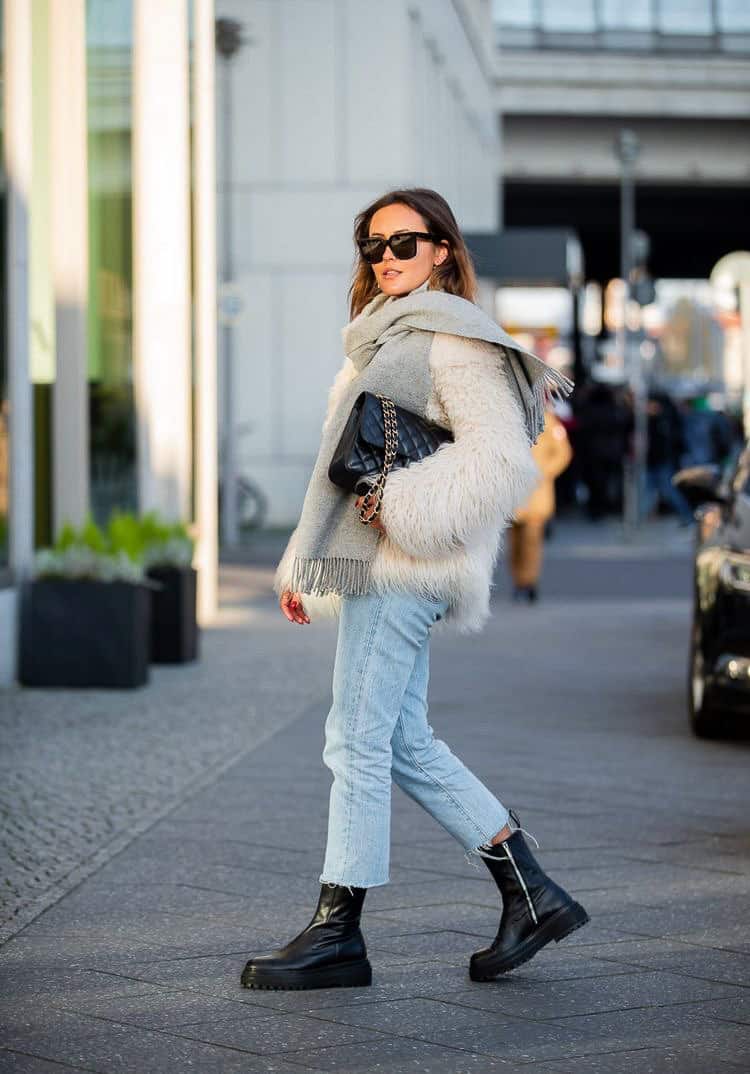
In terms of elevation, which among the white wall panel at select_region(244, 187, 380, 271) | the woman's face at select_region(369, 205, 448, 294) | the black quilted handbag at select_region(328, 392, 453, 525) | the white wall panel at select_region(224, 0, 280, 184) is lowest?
the black quilted handbag at select_region(328, 392, 453, 525)

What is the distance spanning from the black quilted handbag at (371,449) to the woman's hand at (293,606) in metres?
0.26

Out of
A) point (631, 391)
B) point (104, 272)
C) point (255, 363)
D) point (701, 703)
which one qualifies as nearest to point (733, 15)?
point (631, 391)

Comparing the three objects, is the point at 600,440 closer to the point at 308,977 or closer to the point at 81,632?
the point at 81,632

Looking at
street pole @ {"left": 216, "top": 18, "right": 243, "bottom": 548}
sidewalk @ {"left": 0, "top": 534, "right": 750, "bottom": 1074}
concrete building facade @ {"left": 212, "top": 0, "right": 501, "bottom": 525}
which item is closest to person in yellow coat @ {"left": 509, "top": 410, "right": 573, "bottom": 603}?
sidewalk @ {"left": 0, "top": 534, "right": 750, "bottom": 1074}

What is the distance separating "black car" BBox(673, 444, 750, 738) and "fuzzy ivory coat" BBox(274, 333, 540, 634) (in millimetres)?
4148

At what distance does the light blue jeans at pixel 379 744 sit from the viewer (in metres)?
4.91

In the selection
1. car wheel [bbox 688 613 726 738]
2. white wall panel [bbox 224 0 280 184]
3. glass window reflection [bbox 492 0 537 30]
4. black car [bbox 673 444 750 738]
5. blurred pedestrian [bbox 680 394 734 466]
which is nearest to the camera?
black car [bbox 673 444 750 738]

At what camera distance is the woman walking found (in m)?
4.87

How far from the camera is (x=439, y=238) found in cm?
507

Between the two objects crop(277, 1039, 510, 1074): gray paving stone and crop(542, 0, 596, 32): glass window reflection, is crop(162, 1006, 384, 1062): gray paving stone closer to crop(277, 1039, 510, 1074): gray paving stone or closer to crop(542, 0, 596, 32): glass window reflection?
crop(277, 1039, 510, 1074): gray paving stone

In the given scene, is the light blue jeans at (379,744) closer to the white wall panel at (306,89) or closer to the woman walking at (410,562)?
the woman walking at (410,562)

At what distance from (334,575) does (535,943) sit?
1004 millimetres

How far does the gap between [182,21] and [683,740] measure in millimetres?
7577

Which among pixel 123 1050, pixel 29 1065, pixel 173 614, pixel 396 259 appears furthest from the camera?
pixel 173 614
